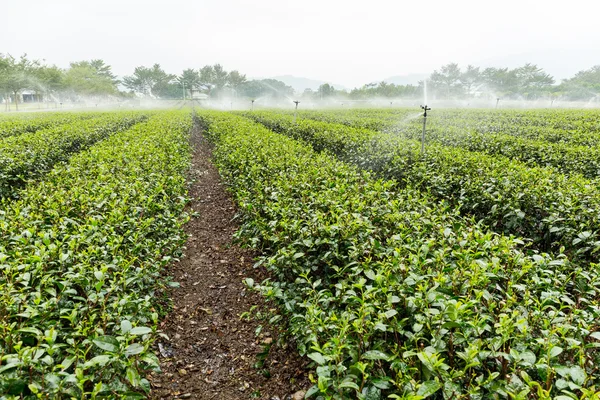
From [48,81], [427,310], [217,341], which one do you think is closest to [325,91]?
[48,81]

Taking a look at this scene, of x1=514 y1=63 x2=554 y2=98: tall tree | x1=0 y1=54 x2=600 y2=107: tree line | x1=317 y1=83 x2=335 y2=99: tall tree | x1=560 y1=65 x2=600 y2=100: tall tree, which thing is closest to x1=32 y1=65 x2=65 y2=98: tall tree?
x1=0 y1=54 x2=600 y2=107: tree line

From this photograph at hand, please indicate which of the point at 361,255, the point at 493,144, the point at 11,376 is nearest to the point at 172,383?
the point at 11,376

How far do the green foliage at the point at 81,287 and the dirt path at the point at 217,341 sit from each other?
1.47 feet

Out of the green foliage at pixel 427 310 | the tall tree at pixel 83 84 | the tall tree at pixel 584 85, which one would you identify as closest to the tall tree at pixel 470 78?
the tall tree at pixel 584 85

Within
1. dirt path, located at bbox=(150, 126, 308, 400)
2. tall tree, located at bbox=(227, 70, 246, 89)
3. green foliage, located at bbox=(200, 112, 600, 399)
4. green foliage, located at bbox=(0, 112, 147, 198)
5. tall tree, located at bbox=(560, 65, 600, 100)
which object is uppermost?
tall tree, located at bbox=(227, 70, 246, 89)

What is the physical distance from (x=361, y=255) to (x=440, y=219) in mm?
914

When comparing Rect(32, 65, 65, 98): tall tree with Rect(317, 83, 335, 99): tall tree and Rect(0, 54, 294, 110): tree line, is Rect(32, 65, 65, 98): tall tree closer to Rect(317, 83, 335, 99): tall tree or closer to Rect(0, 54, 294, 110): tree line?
Rect(0, 54, 294, 110): tree line

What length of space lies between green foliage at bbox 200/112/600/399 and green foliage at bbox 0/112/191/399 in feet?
2.93

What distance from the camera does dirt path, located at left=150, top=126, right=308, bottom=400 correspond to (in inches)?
102

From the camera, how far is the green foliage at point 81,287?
54.8 inches

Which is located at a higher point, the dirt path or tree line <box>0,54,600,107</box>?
tree line <box>0,54,600,107</box>

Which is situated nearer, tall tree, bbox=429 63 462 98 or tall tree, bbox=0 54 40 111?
tall tree, bbox=0 54 40 111

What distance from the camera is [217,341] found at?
3.16 m

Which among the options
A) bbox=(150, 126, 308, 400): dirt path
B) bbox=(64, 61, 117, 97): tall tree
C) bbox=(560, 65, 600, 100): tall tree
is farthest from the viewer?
bbox=(560, 65, 600, 100): tall tree
